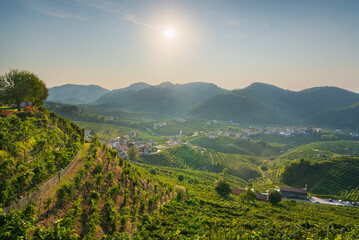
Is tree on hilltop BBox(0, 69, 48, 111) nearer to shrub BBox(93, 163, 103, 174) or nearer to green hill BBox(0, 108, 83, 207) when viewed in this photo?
green hill BBox(0, 108, 83, 207)

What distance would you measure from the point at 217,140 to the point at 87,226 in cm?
13146

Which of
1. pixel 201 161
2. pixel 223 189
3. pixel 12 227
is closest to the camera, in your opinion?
pixel 12 227

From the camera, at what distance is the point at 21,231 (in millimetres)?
9523

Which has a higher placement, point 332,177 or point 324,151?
point 324,151

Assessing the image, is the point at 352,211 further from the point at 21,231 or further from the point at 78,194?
the point at 21,231

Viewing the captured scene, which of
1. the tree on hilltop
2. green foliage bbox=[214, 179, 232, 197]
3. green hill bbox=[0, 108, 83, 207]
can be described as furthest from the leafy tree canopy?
the tree on hilltop

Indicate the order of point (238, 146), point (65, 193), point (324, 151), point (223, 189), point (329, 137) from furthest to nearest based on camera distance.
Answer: point (329, 137), point (238, 146), point (324, 151), point (223, 189), point (65, 193)

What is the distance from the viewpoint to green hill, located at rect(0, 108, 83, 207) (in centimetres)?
1309

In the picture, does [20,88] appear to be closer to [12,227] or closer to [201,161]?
[12,227]

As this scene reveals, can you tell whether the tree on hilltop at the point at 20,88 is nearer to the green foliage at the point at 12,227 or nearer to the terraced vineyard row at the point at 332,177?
the green foliage at the point at 12,227

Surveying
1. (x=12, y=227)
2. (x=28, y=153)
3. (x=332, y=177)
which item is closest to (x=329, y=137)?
(x=332, y=177)

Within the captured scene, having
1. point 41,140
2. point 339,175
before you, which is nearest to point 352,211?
point 339,175

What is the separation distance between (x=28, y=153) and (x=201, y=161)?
264 feet

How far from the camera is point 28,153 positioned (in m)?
16.8
